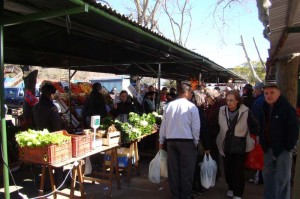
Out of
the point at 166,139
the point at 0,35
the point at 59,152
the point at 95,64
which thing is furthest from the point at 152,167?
the point at 95,64

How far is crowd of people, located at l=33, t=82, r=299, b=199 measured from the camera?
384 centimetres

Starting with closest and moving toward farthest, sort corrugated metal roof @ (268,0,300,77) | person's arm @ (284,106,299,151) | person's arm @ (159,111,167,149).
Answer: corrugated metal roof @ (268,0,300,77) → person's arm @ (284,106,299,151) → person's arm @ (159,111,167,149)

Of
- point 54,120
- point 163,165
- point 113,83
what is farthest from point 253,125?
point 113,83

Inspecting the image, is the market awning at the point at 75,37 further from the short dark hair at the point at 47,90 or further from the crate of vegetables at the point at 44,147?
the crate of vegetables at the point at 44,147

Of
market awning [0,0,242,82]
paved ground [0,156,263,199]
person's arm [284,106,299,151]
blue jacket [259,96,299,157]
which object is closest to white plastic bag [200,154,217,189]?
paved ground [0,156,263,199]

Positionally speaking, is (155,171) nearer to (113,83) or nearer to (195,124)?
(195,124)

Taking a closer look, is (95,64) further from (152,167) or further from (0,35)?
(0,35)

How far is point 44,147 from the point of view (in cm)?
356

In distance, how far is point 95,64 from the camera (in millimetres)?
8320

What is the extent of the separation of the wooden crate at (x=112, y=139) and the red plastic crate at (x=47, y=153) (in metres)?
0.87

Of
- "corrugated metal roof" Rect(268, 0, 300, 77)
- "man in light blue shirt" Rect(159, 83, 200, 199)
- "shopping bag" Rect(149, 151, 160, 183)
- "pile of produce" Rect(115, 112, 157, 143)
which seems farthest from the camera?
"pile of produce" Rect(115, 112, 157, 143)

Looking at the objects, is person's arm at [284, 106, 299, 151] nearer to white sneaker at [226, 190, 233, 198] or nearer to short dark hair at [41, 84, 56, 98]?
white sneaker at [226, 190, 233, 198]

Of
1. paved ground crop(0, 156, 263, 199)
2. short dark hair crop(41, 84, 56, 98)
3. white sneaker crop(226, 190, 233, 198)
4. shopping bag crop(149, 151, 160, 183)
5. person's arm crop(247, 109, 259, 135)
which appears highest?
short dark hair crop(41, 84, 56, 98)

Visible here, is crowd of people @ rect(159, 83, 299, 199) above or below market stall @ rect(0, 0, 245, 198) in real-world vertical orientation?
below
